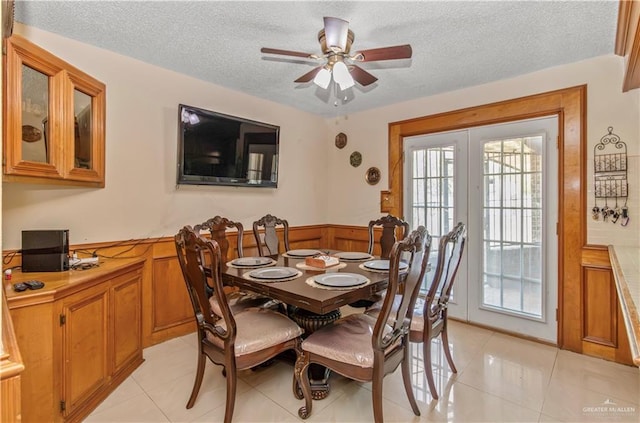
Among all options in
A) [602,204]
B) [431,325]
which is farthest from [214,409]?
[602,204]

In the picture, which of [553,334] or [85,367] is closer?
[85,367]

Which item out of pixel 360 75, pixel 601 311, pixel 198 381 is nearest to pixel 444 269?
pixel 360 75

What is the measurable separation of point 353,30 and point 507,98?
1786 mm

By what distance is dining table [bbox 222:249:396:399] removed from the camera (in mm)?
1731

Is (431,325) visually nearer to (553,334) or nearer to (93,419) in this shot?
(553,334)

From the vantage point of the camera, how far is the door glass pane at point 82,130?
2.19 meters

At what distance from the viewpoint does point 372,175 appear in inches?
162

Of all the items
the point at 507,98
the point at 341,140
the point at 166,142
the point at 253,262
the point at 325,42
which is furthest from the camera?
the point at 341,140

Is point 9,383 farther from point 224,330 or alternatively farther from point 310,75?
point 310,75

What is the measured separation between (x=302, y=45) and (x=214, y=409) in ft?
8.38

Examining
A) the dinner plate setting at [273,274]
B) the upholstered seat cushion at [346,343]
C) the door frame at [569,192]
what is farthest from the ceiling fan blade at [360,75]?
the upholstered seat cushion at [346,343]

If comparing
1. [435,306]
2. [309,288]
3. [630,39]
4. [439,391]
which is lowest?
[439,391]

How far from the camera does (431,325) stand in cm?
216

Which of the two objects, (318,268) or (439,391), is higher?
(318,268)
